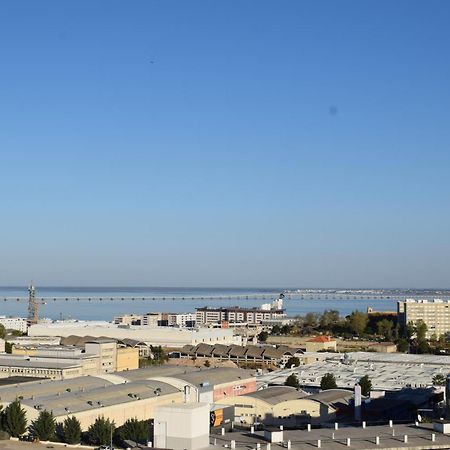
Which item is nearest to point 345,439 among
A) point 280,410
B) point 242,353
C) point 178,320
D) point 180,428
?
point 180,428

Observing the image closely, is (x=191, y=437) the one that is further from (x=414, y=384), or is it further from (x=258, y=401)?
(x=414, y=384)

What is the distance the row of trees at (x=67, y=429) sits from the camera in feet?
35.6

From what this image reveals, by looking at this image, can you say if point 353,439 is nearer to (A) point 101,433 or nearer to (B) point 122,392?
(A) point 101,433

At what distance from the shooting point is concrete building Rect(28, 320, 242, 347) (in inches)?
1162

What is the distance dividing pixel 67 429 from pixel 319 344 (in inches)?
710

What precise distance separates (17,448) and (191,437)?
12.4ft

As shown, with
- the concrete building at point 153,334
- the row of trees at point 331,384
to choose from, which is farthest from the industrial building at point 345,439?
the concrete building at point 153,334

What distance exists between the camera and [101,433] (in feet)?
35.7

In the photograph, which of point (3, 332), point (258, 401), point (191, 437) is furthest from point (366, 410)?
point (3, 332)

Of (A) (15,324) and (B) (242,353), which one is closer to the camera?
(B) (242,353)

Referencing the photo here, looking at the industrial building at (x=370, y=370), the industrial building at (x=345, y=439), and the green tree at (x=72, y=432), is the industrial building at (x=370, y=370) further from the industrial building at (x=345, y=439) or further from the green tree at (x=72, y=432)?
the industrial building at (x=345, y=439)

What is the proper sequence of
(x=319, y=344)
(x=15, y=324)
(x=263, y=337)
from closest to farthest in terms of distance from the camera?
(x=319, y=344) → (x=263, y=337) → (x=15, y=324)

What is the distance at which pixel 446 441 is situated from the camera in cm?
834

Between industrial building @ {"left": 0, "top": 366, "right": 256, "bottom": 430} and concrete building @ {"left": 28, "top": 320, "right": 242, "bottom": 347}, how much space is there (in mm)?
12024
